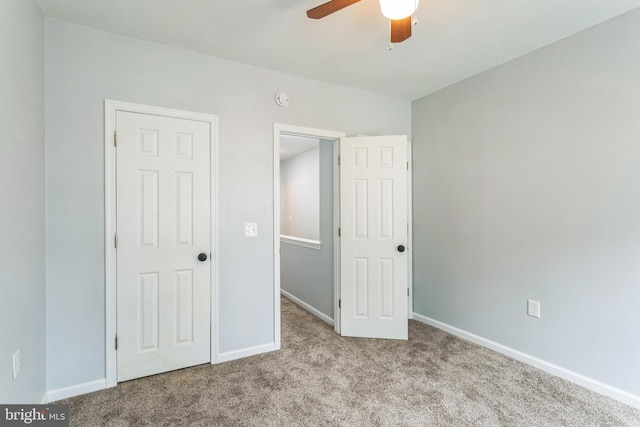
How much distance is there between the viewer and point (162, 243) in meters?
2.36

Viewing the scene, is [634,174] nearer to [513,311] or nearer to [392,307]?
[513,311]

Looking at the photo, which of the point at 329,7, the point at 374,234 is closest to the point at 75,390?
the point at 374,234

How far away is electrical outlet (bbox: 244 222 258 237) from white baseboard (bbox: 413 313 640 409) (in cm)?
222

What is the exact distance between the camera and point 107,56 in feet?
7.18

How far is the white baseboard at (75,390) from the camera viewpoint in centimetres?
201

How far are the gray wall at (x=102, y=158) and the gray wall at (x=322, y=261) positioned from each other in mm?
553

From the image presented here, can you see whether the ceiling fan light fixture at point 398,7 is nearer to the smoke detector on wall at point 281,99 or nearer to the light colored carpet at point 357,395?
the smoke detector on wall at point 281,99

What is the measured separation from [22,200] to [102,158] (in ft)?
2.03

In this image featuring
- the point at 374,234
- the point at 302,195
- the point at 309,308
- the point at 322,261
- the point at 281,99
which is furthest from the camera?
the point at 302,195

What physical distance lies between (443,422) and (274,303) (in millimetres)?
1585

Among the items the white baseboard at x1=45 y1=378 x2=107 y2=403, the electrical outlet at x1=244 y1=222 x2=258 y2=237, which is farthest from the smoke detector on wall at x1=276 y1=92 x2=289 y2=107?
the white baseboard at x1=45 y1=378 x2=107 y2=403

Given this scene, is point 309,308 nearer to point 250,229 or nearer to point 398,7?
point 250,229

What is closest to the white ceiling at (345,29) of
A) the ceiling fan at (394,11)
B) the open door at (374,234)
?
the ceiling fan at (394,11)

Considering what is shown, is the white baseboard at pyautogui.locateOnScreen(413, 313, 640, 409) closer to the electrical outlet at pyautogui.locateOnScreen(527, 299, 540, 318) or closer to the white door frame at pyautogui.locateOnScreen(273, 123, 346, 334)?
the electrical outlet at pyautogui.locateOnScreen(527, 299, 540, 318)
